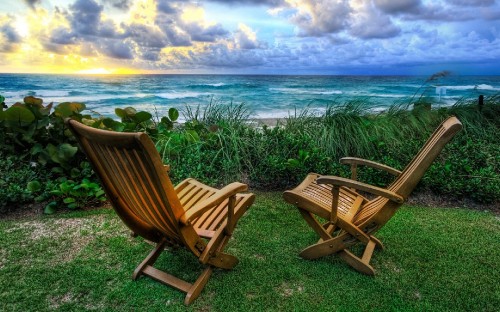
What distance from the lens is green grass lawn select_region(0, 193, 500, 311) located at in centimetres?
262

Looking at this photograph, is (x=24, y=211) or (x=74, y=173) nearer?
(x=24, y=211)

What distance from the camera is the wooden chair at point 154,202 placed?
6.98ft

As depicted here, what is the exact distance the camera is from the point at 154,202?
233 centimetres

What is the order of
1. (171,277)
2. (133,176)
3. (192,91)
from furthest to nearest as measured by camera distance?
(192,91), (171,277), (133,176)

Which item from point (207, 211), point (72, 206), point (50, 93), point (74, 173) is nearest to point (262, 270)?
point (207, 211)

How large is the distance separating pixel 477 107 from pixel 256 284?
5.97 meters

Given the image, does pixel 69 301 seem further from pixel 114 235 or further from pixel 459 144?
pixel 459 144

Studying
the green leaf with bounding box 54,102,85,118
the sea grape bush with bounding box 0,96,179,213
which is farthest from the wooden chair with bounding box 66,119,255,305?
the green leaf with bounding box 54,102,85,118

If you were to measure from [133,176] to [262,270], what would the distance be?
136 cm

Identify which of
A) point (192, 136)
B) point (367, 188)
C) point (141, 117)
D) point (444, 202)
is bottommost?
point (444, 202)

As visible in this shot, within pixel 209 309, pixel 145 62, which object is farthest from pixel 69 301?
pixel 145 62

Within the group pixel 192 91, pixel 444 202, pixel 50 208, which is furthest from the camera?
pixel 192 91

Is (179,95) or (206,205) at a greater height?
(206,205)

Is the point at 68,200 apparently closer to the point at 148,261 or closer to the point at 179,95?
the point at 148,261
